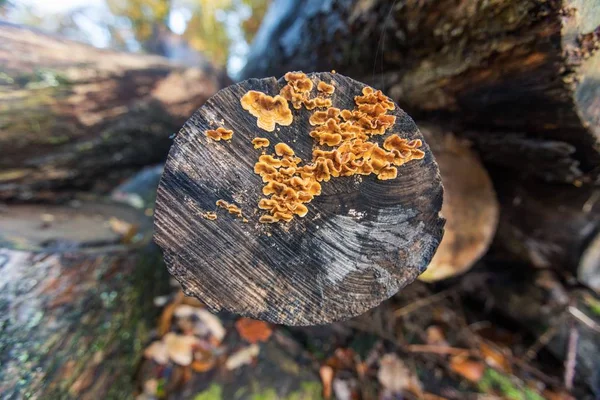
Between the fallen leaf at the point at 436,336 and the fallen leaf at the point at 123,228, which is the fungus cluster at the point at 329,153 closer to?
the fallen leaf at the point at 123,228

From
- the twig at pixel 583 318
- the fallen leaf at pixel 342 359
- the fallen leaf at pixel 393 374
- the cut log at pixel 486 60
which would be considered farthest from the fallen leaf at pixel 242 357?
the twig at pixel 583 318

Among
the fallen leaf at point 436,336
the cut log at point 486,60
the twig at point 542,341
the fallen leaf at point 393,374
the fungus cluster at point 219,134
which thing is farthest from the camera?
the fallen leaf at point 436,336

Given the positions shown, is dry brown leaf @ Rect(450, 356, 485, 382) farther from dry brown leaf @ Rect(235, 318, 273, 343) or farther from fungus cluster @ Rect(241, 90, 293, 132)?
fungus cluster @ Rect(241, 90, 293, 132)

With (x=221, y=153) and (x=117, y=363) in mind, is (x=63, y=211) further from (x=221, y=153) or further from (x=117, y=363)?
(x=221, y=153)

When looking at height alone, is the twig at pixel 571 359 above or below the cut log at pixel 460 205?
below

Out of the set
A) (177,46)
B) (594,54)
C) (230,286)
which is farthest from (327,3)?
(177,46)

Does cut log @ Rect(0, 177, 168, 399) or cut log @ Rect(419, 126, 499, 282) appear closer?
cut log @ Rect(0, 177, 168, 399)

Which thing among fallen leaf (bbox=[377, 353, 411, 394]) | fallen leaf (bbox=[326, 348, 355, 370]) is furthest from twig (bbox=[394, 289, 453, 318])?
fallen leaf (bbox=[326, 348, 355, 370])
